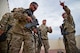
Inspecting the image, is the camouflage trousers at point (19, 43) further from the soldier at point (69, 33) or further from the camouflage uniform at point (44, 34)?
the camouflage uniform at point (44, 34)

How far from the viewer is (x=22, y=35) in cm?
437

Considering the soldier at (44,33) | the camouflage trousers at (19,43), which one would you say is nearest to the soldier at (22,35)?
the camouflage trousers at (19,43)

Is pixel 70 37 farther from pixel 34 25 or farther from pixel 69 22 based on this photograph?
pixel 34 25

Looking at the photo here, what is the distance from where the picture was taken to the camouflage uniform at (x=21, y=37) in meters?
4.30

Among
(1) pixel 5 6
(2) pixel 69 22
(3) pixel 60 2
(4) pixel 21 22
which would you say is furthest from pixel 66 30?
(4) pixel 21 22

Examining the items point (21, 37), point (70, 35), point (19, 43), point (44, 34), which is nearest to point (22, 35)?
point (21, 37)

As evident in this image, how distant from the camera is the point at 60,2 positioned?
5941mm

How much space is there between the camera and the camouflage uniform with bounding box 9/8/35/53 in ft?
14.1

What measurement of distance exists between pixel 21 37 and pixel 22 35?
46 mm

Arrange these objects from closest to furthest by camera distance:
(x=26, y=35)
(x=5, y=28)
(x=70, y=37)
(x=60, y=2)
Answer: (x=26, y=35) → (x=5, y=28) → (x=60, y=2) → (x=70, y=37)

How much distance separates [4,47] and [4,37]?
9.8 inches

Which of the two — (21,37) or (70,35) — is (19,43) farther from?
(70,35)

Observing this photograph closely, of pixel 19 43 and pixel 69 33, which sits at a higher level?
pixel 69 33

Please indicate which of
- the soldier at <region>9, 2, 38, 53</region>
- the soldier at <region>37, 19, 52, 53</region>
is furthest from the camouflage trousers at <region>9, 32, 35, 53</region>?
the soldier at <region>37, 19, 52, 53</region>
